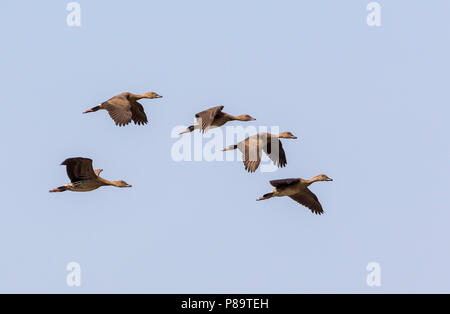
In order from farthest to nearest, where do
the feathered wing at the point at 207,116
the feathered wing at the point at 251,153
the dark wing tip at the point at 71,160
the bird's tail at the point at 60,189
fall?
the feathered wing at the point at 207,116, the bird's tail at the point at 60,189, the feathered wing at the point at 251,153, the dark wing tip at the point at 71,160

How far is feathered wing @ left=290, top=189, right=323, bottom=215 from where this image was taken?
31.2 metres

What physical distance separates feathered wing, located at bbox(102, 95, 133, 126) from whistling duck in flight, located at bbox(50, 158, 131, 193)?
4.80 feet

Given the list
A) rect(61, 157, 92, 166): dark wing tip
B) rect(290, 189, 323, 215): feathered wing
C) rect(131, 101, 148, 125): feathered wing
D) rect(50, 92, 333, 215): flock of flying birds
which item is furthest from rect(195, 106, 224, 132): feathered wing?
rect(61, 157, 92, 166): dark wing tip

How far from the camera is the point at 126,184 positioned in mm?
30594

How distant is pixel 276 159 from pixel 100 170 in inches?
195

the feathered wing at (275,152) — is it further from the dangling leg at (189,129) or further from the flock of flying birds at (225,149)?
the dangling leg at (189,129)

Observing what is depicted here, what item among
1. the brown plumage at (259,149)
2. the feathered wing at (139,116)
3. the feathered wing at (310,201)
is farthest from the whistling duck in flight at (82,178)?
the feathered wing at (310,201)

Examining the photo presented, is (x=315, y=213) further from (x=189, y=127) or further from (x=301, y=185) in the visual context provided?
(x=189, y=127)

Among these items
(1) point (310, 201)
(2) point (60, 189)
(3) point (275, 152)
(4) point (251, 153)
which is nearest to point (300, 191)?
(1) point (310, 201)

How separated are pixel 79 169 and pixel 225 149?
4052 millimetres

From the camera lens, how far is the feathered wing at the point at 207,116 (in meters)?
30.3

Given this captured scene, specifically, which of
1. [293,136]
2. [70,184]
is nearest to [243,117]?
[293,136]

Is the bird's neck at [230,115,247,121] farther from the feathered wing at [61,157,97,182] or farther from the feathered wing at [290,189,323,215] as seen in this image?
the feathered wing at [61,157,97,182]
